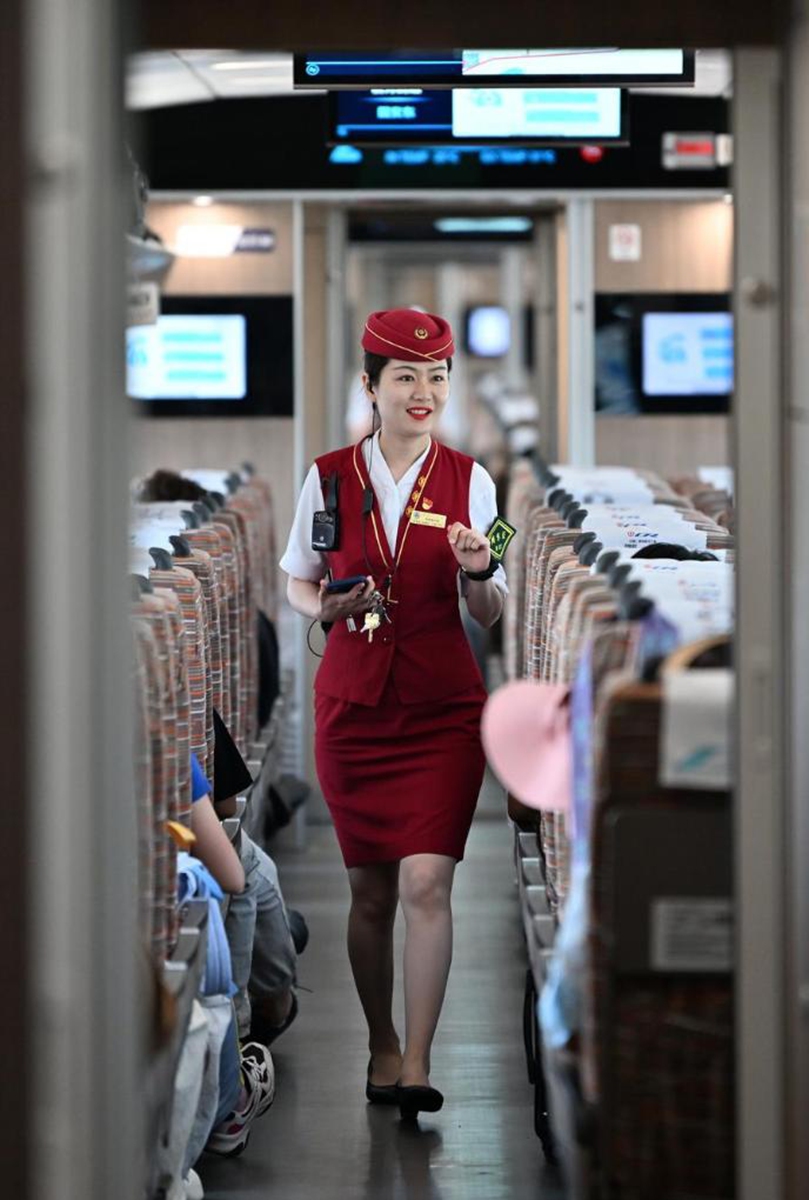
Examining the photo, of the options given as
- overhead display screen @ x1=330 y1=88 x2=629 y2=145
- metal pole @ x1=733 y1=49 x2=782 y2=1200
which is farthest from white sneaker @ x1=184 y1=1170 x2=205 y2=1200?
overhead display screen @ x1=330 y1=88 x2=629 y2=145

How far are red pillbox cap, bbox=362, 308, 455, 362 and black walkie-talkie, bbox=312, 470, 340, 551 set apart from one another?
354 mm

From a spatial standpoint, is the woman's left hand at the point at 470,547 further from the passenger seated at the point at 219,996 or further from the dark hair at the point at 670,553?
the passenger seated at the point at 219,996

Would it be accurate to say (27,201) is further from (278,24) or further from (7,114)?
(278,24)

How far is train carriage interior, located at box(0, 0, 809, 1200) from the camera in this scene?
287cm

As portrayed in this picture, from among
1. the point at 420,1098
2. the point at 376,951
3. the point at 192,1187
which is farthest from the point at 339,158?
the point at 192,1187

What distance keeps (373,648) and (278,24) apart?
2.18 meters

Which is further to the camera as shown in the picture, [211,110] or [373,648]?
[211,110]

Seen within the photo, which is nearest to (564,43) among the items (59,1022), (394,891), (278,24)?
(278,24)

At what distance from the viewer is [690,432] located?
32.4 ft

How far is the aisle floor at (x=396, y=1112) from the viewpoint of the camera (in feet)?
15.3

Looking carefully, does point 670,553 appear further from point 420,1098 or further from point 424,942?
point 420,1098

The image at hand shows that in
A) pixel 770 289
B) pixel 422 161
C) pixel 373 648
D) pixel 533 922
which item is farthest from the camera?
pixel 422 161

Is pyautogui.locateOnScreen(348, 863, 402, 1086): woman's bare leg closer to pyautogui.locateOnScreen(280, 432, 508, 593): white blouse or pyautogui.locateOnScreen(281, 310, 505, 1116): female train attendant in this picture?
pyautogui.locateOnScreen(281, 310, 505, 1116): female train attendant

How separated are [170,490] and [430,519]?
2.67 metres
